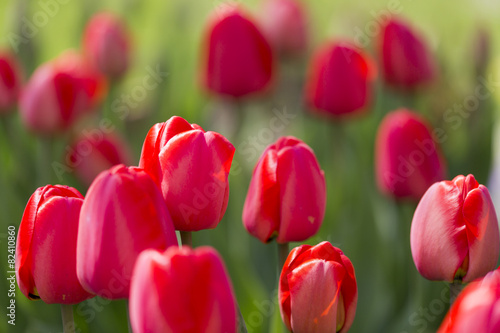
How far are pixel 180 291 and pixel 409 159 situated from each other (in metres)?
0.48

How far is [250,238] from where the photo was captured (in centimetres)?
100

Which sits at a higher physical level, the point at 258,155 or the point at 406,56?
the point at 406,56

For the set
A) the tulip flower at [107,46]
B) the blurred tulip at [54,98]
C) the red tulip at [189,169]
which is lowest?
the red tulip at [189,169]

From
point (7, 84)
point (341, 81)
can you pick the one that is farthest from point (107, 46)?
point (341, 81)

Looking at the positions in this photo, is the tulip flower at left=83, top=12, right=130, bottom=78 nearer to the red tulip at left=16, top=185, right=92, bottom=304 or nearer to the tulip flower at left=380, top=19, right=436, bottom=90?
the tulip flower at left=380, top=19, right=436, bottom=90

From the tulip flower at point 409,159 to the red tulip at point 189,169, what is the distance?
1.15 ft

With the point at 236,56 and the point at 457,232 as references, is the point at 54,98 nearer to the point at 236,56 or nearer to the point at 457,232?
the point at 236,56

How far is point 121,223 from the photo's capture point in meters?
0.39

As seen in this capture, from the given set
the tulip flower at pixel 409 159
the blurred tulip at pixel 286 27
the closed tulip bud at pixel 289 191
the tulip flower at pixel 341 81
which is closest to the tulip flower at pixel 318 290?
the closed tulip bud at pixel 289 191

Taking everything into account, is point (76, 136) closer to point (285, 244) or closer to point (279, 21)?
point (279, 21)

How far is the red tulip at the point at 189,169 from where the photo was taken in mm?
438

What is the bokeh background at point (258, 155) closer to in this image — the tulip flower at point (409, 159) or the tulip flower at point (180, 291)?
the tulip flower at point (409, 159)

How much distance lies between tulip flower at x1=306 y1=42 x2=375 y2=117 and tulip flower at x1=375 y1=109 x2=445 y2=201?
0.70ft

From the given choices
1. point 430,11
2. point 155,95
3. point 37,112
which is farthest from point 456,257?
point 430,11
